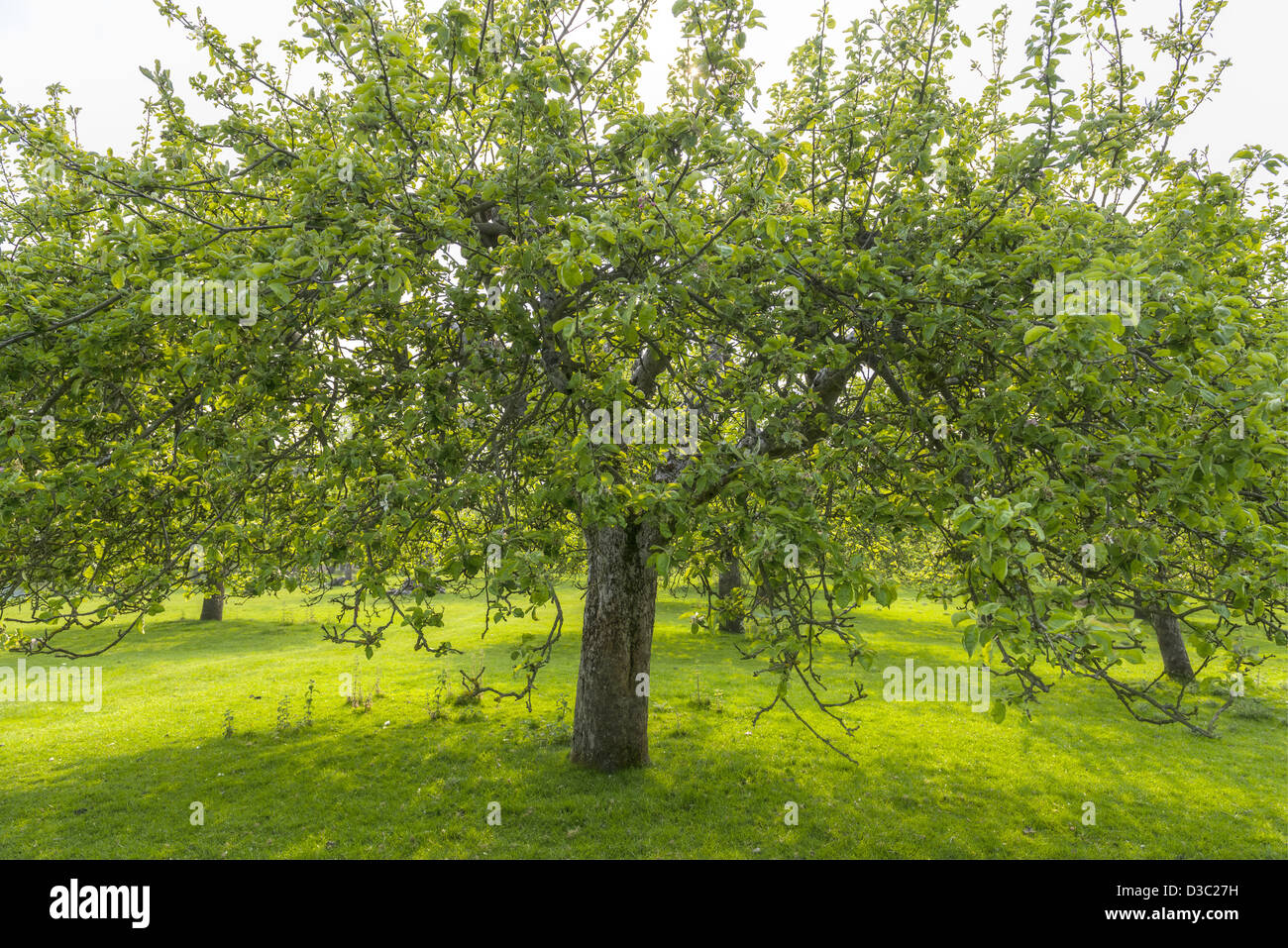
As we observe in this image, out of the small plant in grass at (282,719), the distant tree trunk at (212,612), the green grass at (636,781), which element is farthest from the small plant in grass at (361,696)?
the distant tree trunk at (212,612)

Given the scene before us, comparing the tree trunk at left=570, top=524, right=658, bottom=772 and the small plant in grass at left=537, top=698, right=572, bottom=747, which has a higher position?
the tree trunk at left=570, top=524, right=658, bottom=772

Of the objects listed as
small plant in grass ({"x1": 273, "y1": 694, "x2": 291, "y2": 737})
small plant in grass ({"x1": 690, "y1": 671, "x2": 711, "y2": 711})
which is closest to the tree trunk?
small plant in grass ({"x1": 690, "y1": 671, "x2": 711, "y2": 711})

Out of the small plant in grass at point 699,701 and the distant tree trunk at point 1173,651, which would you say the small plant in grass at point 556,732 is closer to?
the small plant in grass at point 699,701

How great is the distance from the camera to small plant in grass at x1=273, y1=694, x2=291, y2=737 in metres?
14.1

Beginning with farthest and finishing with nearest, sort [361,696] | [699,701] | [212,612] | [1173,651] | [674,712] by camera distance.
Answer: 1. [212,612]
2. [1173,651]
3. [361,696]
4. [699,701]
5. [674,712]

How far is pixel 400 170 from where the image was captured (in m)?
5.82

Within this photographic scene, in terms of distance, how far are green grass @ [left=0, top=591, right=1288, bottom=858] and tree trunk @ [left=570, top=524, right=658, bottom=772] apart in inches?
21.5

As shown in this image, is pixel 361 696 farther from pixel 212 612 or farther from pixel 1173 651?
pixel 1173 651

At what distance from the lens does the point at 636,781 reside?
1081 cm

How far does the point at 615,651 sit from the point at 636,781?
216 centimetres

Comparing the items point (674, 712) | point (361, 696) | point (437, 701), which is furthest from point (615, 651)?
point (361, 696)

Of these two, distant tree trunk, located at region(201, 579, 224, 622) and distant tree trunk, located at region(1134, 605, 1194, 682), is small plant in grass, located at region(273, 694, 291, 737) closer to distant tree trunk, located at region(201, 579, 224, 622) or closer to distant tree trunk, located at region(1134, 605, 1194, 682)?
distant tree trunk, located at region(201, 579, 224, 622)

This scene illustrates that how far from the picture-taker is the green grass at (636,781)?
9.11m
